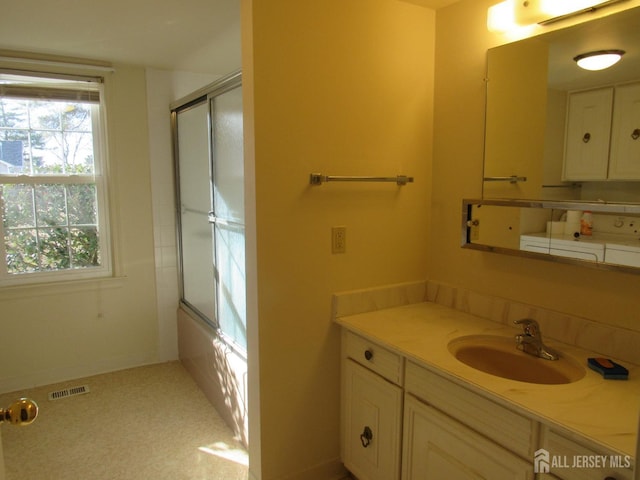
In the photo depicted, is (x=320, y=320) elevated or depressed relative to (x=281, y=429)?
elevated

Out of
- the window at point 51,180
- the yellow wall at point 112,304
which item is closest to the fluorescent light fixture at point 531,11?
the yellow wall at point 112,304

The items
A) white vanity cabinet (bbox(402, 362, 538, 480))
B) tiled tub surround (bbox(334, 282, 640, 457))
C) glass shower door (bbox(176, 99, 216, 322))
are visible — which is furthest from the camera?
glass shower door (bbox(176, 99, 216, 322))

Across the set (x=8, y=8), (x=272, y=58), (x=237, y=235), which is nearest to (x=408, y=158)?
(x=272, y=58)

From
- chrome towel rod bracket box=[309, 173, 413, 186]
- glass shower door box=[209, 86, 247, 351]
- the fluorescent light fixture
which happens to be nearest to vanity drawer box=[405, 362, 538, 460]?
chrome towel rod bracket box=[309, 173, 413, 186]

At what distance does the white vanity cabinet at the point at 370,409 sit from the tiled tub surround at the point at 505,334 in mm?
91

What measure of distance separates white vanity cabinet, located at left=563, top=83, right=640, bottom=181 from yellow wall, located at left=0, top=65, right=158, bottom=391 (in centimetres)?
279

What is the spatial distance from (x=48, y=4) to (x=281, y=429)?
223 centimetres

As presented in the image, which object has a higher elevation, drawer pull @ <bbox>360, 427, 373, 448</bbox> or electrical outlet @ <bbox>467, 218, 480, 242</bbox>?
electrical outlet @ <bbox>467, 218, 480, 242</bbox>

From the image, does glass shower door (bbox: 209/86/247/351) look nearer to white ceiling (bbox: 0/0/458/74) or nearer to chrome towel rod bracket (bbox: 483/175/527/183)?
white ceiling (bbox: 0/0/458/74)

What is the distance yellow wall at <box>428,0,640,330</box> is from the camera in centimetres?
160

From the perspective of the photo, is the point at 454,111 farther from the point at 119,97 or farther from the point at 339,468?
the point at 119,97

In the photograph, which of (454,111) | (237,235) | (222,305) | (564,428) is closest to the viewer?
(564,428)

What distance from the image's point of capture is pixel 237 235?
241 cm
